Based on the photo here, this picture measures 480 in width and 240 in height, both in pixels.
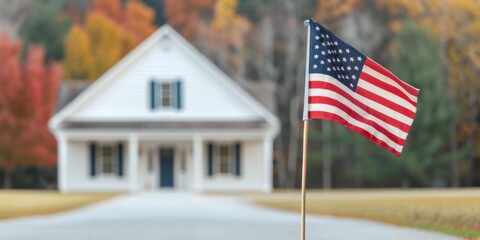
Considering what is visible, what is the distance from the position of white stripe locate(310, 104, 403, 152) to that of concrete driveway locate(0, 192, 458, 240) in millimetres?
3127

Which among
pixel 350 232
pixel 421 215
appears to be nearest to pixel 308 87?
pixel 350 232

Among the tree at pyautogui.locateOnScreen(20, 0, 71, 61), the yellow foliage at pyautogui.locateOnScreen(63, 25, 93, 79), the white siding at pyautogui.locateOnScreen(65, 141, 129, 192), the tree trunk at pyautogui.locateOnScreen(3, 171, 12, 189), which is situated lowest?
the tree trunk at pyautogui.locateOnScreen(3, 171, 12, 189)

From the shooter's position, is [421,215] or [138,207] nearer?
[421,215]

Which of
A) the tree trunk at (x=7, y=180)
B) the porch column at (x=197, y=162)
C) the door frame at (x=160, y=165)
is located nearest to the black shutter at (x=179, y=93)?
the porch column at (x=197, y=162)

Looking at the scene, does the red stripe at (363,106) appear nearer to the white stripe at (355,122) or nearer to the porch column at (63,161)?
the white stripe at (355,122)

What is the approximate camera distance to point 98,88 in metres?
42.7

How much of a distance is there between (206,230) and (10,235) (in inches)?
141

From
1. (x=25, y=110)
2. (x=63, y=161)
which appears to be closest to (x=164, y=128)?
(x=63, y=161)

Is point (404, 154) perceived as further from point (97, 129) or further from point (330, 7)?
point (97, 129)

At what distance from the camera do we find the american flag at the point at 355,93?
13336mm

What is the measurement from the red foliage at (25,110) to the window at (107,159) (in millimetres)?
6467

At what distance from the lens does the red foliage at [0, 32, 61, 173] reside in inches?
1953

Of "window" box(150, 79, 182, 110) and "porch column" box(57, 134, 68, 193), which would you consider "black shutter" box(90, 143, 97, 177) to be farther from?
"window" box(150, 79, 182, 110)

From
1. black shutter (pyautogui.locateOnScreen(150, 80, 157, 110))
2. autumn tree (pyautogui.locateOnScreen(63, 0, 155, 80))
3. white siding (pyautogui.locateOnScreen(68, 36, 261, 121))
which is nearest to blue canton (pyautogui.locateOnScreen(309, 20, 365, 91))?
white siding (pyautogui.locateOnScreen(68, 36, 261, 121))
